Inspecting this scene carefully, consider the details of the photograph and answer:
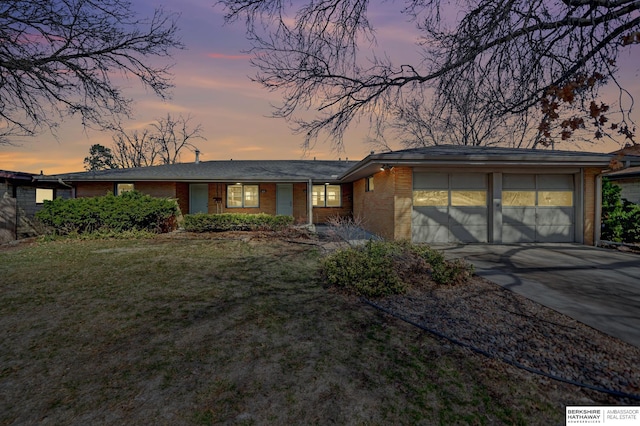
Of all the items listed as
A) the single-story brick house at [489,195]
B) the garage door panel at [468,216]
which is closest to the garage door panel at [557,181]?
the single-story brick house at [489,195]

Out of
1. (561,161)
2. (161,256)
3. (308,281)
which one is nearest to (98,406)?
(308,281)

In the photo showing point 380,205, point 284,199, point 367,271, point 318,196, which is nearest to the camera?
point 367,271

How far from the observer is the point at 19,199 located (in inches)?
598

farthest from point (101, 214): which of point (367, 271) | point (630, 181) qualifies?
point (630, 181)

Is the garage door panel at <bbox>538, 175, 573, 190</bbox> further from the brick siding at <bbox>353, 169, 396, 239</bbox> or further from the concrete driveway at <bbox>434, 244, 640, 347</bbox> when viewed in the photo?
the brick siding at <bbox>353, 169, 396, 239</bbox>

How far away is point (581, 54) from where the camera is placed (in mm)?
4215

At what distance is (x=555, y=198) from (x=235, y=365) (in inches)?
479

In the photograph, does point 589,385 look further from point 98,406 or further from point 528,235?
point 528,235

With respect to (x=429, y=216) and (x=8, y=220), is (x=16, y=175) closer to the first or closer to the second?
(x=8, y=220)

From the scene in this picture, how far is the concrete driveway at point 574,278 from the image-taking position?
3.95 metres

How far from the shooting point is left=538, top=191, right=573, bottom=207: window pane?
10422 millimetres

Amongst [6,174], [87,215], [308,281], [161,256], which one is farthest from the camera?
[6,174]

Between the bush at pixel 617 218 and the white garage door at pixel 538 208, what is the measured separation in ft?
4.28

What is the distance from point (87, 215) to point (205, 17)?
11013 mm
